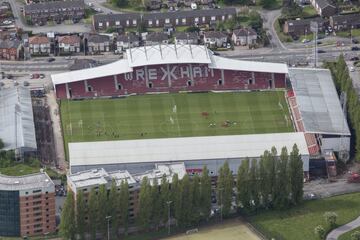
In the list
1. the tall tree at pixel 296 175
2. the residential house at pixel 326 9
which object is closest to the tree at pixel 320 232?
the tall tree at pixel 296 175

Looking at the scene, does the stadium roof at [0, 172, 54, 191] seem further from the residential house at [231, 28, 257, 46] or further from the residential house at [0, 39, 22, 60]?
the residential house at [231, 28, 257, 46]

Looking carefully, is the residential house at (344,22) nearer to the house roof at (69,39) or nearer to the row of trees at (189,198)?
the house roof at (69,39)

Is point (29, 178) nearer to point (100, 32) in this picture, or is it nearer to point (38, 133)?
point (38, 133)

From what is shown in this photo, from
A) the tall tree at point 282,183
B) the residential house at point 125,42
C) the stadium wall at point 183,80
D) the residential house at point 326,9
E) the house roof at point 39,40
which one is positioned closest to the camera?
the tall tree at point 282,183

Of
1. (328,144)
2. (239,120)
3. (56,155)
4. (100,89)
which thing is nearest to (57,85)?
(100,89)

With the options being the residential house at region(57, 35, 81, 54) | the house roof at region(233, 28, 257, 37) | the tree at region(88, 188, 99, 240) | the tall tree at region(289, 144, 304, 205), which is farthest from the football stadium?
the residential house at region(57, 35, 81, 54)

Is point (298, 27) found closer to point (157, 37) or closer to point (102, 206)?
point (157, 37)
